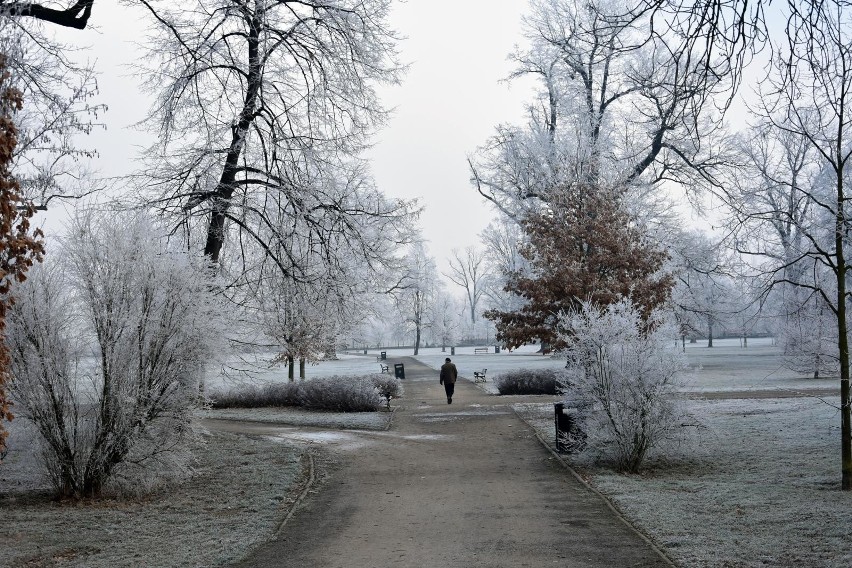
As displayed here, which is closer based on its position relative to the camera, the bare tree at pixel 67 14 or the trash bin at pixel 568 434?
the bare tree at pixel 67 14

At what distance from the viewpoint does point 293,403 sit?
24.9 metres

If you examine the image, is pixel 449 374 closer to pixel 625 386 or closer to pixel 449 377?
pixel 449 377

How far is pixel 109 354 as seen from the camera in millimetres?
10336

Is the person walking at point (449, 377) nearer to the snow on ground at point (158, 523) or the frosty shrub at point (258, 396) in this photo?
the frosty shrub at point (258, 396)

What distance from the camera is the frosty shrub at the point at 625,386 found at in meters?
11.8

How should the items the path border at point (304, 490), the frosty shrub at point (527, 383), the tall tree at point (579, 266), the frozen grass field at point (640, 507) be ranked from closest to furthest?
1. the frozen grass field at point (640, 507)
2. the path border at point (304, 490)
3. the tall tree at point (579, 266)
4. the frosty shrub at point (527, 383)

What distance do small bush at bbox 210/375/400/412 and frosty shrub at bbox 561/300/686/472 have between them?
423 inches

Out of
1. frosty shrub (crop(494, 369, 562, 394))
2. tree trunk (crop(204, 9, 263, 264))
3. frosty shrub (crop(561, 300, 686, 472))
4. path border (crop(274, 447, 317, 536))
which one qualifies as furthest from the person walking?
frosty shrub (crop(561, 300, 686, 472))

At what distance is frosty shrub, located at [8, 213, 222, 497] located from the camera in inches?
390

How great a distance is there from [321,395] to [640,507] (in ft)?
49.6

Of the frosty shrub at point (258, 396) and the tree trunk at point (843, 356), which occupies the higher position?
the tree trunk at point (843, 356)

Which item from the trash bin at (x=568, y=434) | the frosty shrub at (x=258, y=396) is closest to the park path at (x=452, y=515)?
the trash bin at (x=568, y=434)

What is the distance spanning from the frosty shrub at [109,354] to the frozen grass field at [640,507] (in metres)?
0.54

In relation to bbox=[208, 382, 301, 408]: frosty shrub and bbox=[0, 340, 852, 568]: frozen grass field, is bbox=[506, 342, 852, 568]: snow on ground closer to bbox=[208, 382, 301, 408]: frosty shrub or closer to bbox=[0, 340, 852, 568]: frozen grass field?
bbox=[0, 340, 852, 568]: frozen grass field
